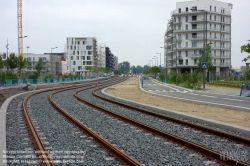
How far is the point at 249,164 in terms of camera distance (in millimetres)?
6402

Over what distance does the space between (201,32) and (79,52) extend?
82692 mm

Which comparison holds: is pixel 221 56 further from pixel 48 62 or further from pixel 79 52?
pixel 79 52

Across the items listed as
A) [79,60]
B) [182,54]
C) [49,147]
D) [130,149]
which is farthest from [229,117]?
[79,60]

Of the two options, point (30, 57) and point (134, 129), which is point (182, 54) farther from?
point (134, 129)

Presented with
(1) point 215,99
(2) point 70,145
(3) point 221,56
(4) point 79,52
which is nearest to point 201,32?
(3) point 221,56

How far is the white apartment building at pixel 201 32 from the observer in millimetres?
90562

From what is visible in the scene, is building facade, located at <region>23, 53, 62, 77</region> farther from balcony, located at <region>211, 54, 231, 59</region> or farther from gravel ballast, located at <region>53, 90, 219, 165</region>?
gravel ballast, located at <region>53, 90, 219, 165</region>

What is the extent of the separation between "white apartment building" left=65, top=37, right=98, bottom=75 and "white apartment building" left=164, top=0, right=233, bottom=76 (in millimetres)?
73207

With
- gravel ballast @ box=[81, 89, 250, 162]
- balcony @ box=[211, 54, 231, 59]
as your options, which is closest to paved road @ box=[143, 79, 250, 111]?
gravel ballast @ box=[81, 89, 250, 162]

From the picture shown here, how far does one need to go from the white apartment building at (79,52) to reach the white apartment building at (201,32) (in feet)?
240

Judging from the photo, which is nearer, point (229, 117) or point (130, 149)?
point (130, 149)

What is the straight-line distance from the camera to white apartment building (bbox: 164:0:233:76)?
297 ft

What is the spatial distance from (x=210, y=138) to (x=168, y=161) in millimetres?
3016

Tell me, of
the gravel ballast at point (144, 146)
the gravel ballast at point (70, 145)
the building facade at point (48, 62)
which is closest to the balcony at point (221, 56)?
the building facade at point (48, 62)
